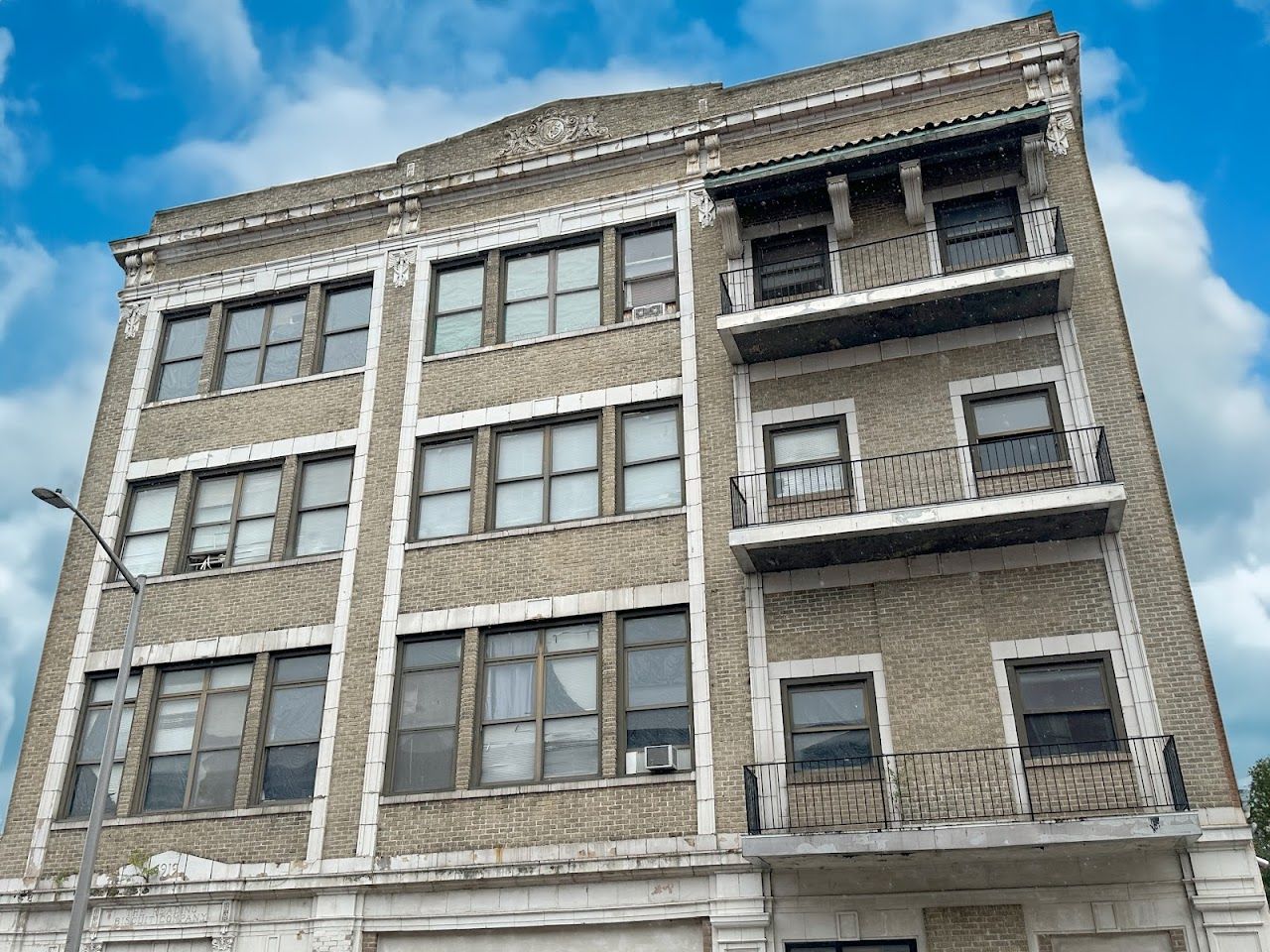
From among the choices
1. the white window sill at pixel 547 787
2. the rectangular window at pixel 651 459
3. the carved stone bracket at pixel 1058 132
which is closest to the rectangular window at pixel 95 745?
the white window sill at pixel 547 787

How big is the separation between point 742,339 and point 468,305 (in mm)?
5551

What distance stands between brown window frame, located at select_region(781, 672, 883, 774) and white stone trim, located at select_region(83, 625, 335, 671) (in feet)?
23.2

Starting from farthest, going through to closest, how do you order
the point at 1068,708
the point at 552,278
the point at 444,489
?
the point at 552,278 → the point at 444,489 → the point at 1068,708

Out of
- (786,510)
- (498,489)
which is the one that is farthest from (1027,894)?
(498,489)

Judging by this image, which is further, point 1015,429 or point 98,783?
point 1015,429

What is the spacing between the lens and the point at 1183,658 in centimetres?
1381

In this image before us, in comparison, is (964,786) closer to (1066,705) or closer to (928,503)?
(1066,705)

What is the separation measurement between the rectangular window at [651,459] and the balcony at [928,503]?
1261 mm

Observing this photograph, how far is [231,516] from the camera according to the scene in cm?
1923

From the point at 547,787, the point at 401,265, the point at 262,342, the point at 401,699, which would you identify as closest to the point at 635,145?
the point at 401,265

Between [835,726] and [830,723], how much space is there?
3.6 inches

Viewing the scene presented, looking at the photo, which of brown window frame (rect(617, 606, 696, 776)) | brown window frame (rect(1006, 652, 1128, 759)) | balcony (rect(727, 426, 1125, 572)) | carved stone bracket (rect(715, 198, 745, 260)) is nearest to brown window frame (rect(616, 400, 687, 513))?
balcony (rect(727, 426, 1125, 572))

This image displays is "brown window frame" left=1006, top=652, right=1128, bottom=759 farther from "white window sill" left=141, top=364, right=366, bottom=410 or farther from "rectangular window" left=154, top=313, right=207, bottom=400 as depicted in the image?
"rectangular window" left=154, top=313, right=207, bottom=400

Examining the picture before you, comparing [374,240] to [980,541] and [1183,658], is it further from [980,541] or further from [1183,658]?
[1183,658]
